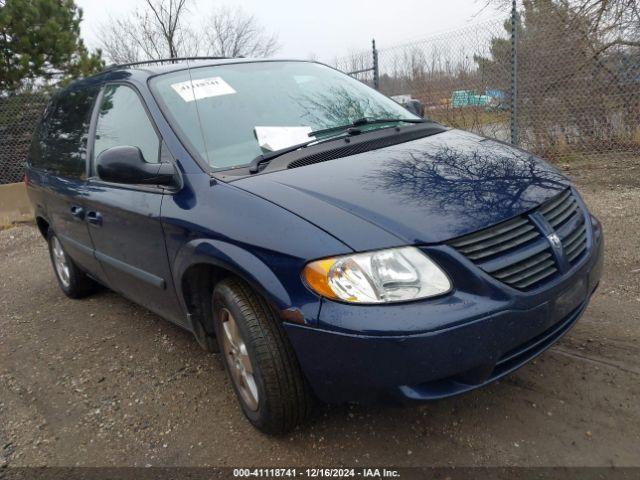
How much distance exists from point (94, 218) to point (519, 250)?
2570 millimetres

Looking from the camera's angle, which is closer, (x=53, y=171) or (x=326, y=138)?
(x=326, y=138)

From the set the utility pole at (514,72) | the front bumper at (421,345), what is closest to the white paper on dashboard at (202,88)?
the front bumper at (421,345)

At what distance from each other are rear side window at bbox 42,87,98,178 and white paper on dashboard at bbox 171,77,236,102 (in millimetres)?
1041

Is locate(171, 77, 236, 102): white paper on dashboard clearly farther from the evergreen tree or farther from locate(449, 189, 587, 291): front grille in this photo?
the evergreen tree

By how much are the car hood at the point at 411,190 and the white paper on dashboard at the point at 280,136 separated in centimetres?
31

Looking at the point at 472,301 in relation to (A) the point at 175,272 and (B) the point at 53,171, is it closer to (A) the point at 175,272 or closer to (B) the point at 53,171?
(A) the point at 175,272

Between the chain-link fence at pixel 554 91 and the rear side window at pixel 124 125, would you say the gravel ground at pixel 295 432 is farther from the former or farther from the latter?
the chain-link fence at pixel 554 91

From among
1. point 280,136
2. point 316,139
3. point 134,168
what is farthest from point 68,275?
point 316,139

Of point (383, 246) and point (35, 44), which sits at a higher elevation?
point (35, 44)

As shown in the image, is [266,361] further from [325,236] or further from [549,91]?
[549,91]

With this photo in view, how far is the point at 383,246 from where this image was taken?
6.32 feet

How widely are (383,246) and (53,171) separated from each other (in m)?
3.13

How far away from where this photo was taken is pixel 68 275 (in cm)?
454

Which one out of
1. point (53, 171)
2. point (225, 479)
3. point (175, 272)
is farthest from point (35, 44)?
point (225, 479)
